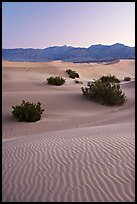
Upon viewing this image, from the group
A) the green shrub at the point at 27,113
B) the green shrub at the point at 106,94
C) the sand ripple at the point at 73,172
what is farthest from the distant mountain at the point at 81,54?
the sand ripple at the point at 73,172

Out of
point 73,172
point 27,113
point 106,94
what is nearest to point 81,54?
point 106,94

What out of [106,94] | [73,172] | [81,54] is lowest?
[73,172]

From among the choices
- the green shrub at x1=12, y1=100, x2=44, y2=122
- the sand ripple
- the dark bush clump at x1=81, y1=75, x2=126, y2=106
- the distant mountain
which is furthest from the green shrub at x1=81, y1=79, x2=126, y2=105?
the distant mountain

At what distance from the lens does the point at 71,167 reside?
5.95 meters

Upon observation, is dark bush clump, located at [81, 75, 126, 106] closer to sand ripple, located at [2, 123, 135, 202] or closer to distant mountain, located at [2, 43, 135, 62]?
sand ripple, located at [2, 123, 135, 202]

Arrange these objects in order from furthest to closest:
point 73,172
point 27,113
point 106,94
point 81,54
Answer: point 81,54 < point 106,94 < point 27,113 < point 73,172

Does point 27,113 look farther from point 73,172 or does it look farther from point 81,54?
point 81,54

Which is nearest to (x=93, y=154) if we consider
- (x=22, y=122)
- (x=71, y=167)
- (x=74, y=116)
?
(x=71, y=167)

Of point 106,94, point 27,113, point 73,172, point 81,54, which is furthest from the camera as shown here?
point 81,54

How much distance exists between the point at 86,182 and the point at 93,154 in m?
1.41

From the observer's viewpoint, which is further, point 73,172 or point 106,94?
point 106,94

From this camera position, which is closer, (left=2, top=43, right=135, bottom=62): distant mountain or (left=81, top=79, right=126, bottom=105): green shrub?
(left=81, top=79, right=126, bottom=105): green shrub

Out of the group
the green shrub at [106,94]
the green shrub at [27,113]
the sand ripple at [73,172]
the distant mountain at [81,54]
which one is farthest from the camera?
the distant mountain at [81,54]

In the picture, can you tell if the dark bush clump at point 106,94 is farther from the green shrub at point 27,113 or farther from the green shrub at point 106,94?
the green shrub at point 27,113
